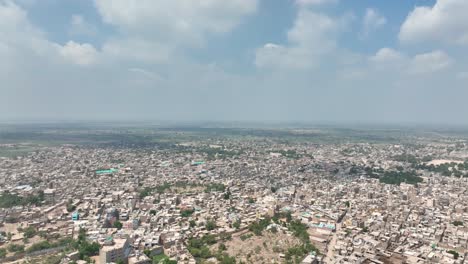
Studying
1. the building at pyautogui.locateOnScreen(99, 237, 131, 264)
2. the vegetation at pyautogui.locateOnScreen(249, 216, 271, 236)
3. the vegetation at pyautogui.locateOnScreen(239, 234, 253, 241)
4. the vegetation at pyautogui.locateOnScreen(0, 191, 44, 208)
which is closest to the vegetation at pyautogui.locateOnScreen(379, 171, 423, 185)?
the vegetation at pyautogui.locateOnScreen(249, 216, 271, 236)

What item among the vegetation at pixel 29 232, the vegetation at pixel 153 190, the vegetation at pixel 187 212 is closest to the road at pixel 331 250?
the vegetation at pixel 187 212

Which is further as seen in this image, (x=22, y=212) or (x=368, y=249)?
(x=22, y=212)

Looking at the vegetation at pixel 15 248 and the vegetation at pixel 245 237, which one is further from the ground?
the vegetation at pixel 245 237

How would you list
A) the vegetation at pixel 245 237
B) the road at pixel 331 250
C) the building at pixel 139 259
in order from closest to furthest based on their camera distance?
the building at pixel 139 259 < the road at pixel 331 250 < the vegetation at pixel 245 237

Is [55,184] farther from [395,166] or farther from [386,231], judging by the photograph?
[395,166]

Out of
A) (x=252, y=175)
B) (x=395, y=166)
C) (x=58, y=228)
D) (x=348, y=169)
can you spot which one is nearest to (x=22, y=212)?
(x=58, y=228)

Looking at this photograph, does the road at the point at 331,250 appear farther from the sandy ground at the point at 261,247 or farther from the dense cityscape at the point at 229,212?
the sandy ground at the point at 261,247
